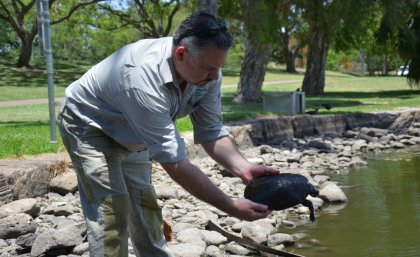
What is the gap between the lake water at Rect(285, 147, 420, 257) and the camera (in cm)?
621

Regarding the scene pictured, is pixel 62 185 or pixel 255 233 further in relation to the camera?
pixel 62 185

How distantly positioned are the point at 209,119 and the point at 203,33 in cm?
75

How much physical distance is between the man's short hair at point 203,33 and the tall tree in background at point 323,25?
16.1m

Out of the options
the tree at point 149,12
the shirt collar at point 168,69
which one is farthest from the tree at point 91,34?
the shirt collar at point 168,69

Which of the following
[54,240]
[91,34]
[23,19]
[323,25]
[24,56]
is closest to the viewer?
[54,240]

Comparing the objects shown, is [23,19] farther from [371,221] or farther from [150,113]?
[150,113]

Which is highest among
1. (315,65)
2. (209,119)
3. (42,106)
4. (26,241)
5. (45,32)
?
(45,32)

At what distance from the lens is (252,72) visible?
60.5 ft

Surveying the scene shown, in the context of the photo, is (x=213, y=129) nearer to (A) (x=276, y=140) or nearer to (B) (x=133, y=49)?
(B) (x=133, y=49)

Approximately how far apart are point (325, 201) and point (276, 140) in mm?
5296

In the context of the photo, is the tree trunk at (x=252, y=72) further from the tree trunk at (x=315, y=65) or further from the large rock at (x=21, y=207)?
the large rock at (x=21, y=207)

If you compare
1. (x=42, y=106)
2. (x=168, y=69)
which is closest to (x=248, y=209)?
(x=168, y=69)

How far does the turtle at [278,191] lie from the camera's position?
3.23 m

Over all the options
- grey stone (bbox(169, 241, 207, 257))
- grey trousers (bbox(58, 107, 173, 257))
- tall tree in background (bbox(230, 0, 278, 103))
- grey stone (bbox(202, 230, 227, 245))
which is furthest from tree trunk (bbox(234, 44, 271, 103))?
grey trousers (bbox(58, 107, 173, 257))
